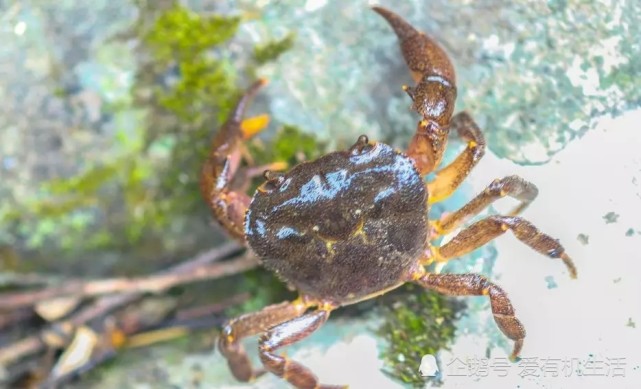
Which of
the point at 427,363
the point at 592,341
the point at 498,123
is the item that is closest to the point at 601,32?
the point at 498,123

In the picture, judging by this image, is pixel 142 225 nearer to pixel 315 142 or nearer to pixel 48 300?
pixel 48 300

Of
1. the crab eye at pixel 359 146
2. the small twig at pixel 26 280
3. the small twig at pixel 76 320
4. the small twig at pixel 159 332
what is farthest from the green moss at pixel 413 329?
the small twig at pixel 26 280

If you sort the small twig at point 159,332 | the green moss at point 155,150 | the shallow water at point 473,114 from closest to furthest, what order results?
the shallow water at point 473,114 < the green moss at point 155,150 < the small twig at point 159,332

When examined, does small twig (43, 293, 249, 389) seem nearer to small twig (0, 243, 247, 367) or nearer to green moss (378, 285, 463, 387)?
→ small twig (0, 243, 247, 367)

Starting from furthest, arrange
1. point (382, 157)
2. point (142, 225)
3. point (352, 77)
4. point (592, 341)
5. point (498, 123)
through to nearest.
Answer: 1. point (142, 225)
2. point (352, 77)
3. point (498, 123)
4. point (382, 157)
5. point (592, 341)

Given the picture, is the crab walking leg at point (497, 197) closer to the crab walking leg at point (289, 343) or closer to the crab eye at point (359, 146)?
the crab eye at point (359, 146)

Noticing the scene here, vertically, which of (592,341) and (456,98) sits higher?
(456,98)

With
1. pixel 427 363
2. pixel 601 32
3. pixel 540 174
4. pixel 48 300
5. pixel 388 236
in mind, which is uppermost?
pixel 601 32
